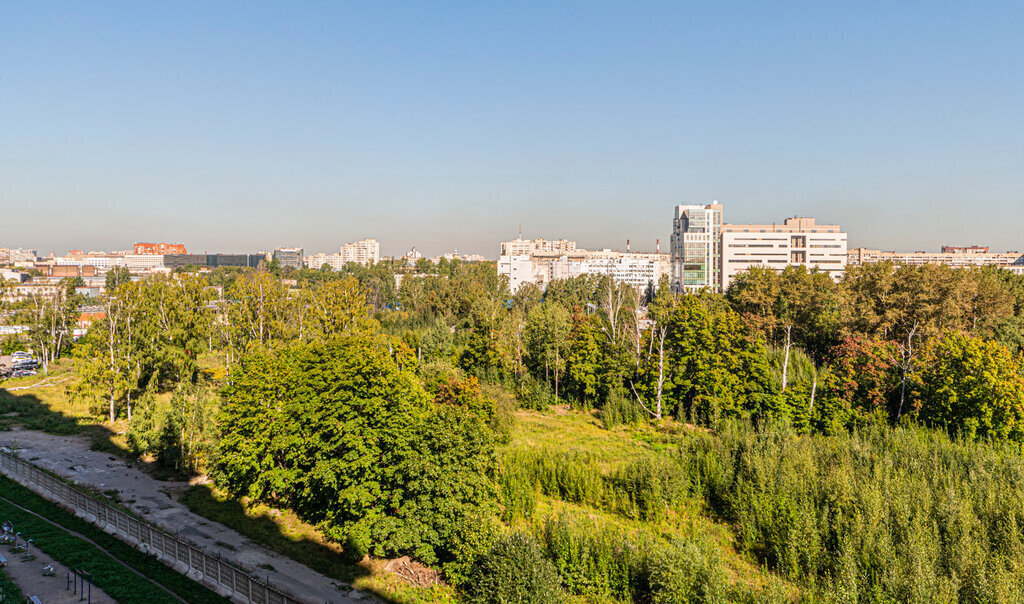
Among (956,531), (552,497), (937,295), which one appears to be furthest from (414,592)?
(937,295)

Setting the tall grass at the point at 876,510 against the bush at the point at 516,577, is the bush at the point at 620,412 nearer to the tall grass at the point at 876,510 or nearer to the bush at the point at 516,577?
the tall grass at the point at 876,510

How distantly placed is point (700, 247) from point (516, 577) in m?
103

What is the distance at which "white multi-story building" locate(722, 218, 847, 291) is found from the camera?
96.2 metres

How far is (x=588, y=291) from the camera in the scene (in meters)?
104

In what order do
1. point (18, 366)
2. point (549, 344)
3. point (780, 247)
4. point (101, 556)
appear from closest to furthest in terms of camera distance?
point (101, 556) < point (549, 344) < point (18, 366) < point (780, 247)

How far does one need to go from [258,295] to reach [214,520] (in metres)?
23.1

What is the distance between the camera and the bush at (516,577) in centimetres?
1193

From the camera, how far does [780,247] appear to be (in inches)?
3807

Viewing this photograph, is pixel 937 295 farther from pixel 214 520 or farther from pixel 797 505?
pixel 214 520

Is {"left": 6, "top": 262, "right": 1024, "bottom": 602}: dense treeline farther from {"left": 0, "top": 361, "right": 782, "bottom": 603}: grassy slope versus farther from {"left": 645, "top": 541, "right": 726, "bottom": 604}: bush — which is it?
{"left": 0, "top": 361, "right": 782, "bottom": 603}: grassy slope

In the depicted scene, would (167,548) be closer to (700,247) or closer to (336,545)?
(336,545)

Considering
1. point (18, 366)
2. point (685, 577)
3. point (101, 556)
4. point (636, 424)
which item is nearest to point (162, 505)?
point (101, 556)

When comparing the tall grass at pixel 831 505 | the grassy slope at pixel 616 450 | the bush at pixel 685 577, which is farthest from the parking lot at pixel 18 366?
the bush at pixel 685 577

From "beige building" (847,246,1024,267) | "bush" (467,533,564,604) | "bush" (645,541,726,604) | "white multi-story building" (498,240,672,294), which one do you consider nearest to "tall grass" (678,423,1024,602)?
"bush" (645,541,726,604)
